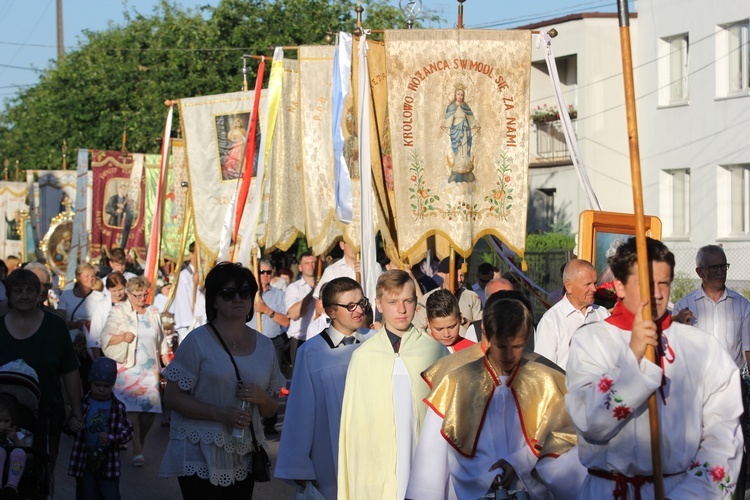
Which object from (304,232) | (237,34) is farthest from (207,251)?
(237,34)

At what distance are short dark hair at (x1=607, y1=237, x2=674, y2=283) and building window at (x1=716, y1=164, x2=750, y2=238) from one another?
23.2m

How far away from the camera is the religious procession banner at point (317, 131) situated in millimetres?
13469

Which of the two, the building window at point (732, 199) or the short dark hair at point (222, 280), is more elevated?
the building window at point (732, 199)

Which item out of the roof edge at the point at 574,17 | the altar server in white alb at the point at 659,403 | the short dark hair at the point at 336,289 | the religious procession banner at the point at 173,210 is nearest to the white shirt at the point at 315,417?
the short dark hair at the point at 336,289

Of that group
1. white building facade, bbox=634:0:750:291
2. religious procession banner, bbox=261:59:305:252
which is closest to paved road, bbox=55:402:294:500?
religious procession banner, bbox=261:59:305:252

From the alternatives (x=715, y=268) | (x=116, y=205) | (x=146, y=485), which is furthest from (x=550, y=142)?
(x=146, y=485)

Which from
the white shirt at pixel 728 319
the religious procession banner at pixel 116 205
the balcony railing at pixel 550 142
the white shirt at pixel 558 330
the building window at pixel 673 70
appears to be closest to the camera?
the white shirt at pixel 558 330

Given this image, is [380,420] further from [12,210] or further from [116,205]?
[12,210]

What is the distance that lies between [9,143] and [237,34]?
29.9m

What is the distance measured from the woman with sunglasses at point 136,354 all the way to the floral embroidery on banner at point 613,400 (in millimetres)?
7403

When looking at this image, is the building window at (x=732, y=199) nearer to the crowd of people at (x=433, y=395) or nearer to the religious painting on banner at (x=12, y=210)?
the crowd of people at (x=433, y=395)

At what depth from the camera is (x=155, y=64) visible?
134 feet

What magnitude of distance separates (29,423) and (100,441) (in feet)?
3.41

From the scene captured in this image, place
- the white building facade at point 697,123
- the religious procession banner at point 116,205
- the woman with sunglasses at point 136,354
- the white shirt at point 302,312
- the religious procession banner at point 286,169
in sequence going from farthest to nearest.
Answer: the white building facade at point 697,123 < the religious procession banner at point 116,205 < the religious procession banner at point 286,169 < the white shirt at point 302,312 < the woman with sunglasses at point 136,354
